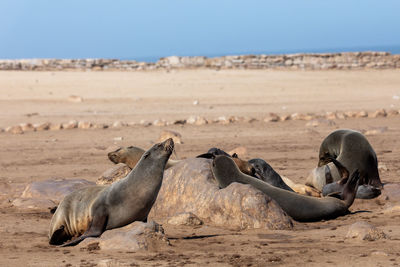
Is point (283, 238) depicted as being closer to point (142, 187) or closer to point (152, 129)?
point (142, 187)

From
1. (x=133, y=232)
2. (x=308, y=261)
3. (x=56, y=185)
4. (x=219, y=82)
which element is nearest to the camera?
(x=308, y=261)

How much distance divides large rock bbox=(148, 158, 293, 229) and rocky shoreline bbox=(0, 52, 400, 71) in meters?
22.9

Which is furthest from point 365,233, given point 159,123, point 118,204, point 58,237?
point 159,123

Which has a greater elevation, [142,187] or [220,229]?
[142,187]

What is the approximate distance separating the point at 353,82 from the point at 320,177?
19.0 meters

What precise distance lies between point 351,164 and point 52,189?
3.95 meters

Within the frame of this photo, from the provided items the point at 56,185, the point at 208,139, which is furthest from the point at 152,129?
the point at 56,185

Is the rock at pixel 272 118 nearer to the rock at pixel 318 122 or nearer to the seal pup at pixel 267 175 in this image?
the rock at pixel 318 122

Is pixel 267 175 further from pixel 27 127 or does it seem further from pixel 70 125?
pixel 27 127

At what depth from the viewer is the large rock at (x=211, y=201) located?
25.0 ft

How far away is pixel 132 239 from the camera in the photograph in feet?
20.7

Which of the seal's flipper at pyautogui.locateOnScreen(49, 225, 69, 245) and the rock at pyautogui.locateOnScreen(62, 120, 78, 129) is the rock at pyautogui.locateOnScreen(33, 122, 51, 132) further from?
the seal's flipper at pyautogui.locateOnScreen(49, 225, 69, 245)

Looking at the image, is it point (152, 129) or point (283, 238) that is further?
point (152, 129)

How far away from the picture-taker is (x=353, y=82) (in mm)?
28578
